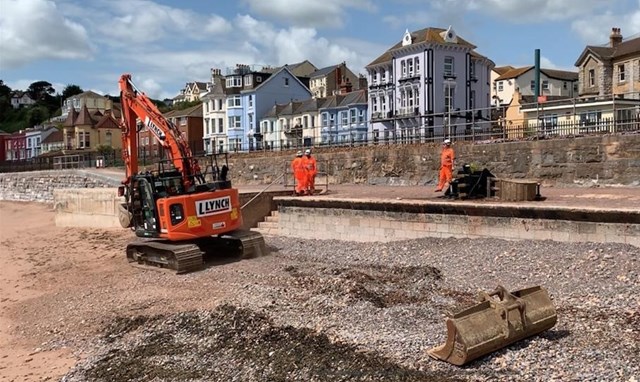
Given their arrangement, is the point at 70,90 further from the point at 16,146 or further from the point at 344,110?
the point at 344,110

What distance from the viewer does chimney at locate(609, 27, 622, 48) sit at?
2092 inches

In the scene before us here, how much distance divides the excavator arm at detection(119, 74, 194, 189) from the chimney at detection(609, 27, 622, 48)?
49160 millimetres

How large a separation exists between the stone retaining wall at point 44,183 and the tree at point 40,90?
122m

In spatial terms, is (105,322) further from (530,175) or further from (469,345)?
(530,175)

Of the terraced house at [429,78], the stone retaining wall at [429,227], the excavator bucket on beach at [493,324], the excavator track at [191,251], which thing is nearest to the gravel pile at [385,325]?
the excavator bucket on beach at [493,324]

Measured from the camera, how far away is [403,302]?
29.2 ft

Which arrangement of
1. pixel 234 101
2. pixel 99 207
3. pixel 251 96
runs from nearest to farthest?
pixel 99 207, pixel 251 96, pixel 234 101

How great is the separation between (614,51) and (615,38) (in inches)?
94.6

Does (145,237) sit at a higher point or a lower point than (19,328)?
higher

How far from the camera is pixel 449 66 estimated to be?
47.6 m

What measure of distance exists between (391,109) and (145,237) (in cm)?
3873

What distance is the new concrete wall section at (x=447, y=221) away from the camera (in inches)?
421

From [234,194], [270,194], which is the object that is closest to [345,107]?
[270,194]

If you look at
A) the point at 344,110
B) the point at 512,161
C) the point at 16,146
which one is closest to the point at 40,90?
the point at 16,146
